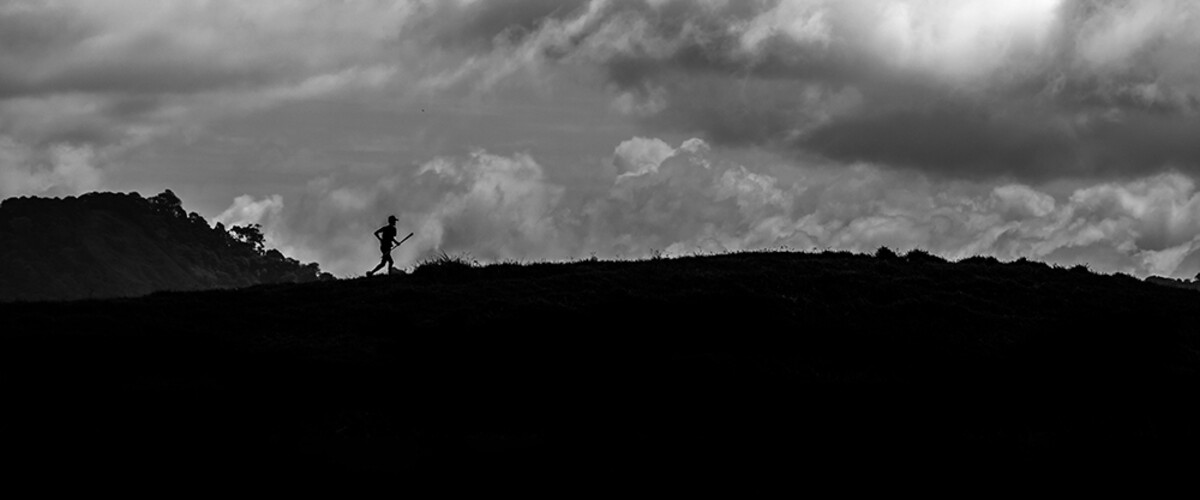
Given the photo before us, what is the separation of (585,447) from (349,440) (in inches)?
196

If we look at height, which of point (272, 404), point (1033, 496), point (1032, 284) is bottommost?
point (1033, 496)

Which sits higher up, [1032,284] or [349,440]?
[1032,284]

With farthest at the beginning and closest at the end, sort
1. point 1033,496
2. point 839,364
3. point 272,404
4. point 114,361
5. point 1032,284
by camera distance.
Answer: point 1032,284 < point 839,364 < point 114,361 < point 272,404 < point 1033,496

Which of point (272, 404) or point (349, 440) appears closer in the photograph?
point (349, 440)

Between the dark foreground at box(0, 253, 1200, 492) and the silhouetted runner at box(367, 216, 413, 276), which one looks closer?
the dark foreground at box(0, 253, 1200, 492)

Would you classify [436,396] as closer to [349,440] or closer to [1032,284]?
[349,440]

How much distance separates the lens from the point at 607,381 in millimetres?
33906

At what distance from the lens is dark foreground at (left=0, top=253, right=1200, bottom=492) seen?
2700cm

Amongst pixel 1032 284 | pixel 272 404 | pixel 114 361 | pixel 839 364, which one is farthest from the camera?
pixel 1032 284

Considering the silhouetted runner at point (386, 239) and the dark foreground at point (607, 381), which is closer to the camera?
the dark foreground at point (607, 381)

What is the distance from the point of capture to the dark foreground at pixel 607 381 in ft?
88.6

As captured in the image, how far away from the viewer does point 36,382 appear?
103ft

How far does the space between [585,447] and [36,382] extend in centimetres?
1322

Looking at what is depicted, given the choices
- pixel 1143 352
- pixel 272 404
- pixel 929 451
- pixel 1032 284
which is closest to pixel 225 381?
pixel 272 404
